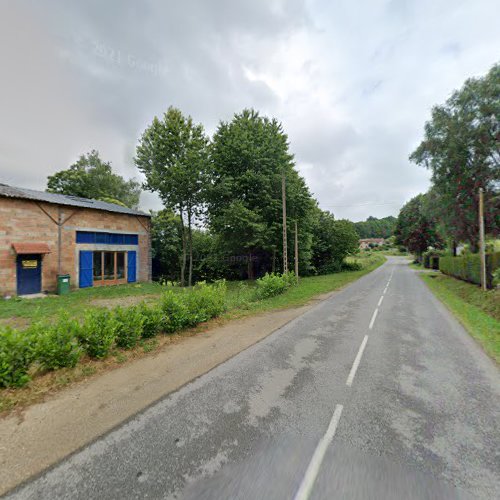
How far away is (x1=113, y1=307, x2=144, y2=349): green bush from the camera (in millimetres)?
5910

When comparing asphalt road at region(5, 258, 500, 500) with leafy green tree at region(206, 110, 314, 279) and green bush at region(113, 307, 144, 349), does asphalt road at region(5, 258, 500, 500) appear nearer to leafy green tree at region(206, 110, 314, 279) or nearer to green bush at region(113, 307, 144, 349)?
green bush at region(113, 307, 144, 349)

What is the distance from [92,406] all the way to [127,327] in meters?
2.21

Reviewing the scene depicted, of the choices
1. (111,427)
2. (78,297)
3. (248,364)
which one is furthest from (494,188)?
(78,297)

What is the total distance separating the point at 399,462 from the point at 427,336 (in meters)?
6.06

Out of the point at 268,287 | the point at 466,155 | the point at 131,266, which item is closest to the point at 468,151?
the point at 466,155

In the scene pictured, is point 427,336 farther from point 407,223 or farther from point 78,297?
point 407,223

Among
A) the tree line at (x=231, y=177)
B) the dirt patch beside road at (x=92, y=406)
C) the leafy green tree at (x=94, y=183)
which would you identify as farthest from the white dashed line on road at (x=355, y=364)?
the leafy green tree at (x=94, y=183)

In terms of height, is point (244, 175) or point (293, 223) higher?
point (244, 175)

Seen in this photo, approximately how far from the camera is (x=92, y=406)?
390 cm

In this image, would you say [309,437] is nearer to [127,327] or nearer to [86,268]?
[127,327]

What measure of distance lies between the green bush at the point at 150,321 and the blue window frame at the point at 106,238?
13.9 metres

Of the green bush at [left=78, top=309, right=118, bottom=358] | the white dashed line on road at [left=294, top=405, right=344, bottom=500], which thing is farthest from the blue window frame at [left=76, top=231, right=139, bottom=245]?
the white dashed line on road at [left=294, top=405, right=344, bottom=500]

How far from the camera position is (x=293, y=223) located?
20641mm

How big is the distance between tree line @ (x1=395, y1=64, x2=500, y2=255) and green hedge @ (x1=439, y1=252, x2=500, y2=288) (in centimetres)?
254
